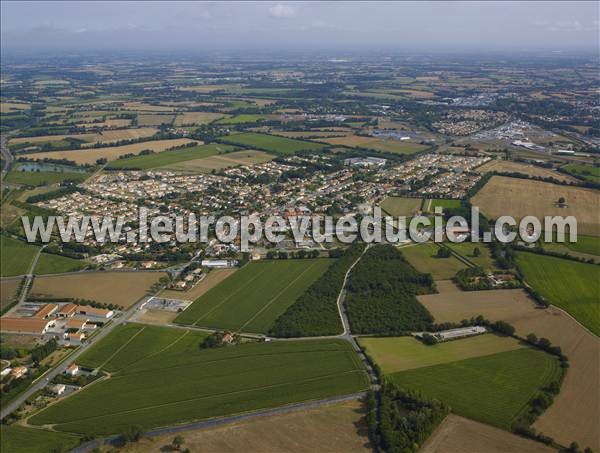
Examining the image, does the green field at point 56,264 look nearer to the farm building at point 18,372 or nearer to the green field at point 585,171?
the farm building at point 18,372

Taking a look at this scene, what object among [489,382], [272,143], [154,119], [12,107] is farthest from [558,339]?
[12,107]

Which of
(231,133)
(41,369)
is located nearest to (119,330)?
(41,369)

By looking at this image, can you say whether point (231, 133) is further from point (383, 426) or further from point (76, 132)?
point (383, 426)

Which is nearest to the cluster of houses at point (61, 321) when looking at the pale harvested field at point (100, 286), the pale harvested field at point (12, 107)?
the pale harvested field at point (100, 286)

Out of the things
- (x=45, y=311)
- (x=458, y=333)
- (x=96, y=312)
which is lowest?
(x=45, y=311)

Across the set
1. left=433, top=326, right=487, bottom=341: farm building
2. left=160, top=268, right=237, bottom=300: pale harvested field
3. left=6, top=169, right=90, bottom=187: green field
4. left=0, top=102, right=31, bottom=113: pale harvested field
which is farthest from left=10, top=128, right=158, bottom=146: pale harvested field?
left=433, top=326, right=487, bottom=341: farm building

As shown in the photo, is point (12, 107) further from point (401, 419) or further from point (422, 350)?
point (401, 419)
